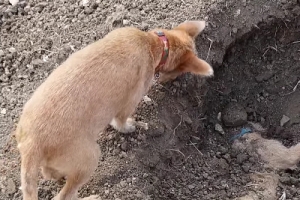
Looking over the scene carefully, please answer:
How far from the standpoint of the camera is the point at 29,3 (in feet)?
21.7

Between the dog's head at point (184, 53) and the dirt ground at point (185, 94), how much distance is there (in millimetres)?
392

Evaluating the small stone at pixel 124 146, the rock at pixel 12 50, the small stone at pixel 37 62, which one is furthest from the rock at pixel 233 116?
the rock at pixel 12 50

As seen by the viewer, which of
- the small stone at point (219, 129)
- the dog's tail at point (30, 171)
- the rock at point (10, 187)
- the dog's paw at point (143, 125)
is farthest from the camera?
the small stone at point (219, 129)

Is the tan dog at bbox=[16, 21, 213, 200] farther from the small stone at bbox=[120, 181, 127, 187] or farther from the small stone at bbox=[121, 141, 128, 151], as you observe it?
the small stone at bbox=[120, 181, 127, 187]

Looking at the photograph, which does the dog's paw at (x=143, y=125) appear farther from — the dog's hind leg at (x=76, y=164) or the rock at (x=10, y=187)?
the rock at (x=10, y=187)

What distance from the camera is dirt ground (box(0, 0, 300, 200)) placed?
5.55m

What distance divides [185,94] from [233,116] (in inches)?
30.5

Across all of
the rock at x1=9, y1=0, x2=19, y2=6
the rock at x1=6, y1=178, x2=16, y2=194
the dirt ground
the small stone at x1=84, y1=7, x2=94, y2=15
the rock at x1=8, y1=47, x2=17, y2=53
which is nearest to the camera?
the rock at x1=6, y1=178, x2=16, y2=194

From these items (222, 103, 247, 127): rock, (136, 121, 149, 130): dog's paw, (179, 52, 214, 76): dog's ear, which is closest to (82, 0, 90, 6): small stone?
(179, 52, 214, 76): dog's ear

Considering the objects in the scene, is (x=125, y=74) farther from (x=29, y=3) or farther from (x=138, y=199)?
(x=29, y=3)

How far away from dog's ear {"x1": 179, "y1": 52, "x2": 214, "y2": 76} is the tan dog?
0.03 ft

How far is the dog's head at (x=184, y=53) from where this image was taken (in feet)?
18.1

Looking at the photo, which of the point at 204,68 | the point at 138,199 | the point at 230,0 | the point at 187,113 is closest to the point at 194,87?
the point at 187,113

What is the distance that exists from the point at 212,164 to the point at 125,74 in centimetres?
166
